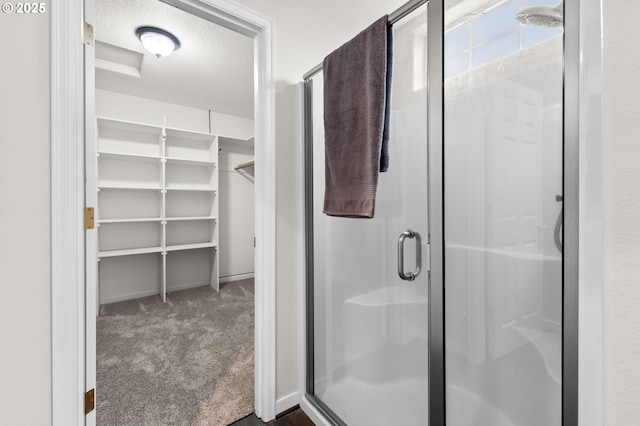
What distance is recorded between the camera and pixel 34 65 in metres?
0.98

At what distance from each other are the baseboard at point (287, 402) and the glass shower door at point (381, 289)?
12cm

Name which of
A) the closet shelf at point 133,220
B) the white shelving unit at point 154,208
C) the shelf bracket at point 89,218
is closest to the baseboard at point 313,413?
the shelf bracket at point 89,218

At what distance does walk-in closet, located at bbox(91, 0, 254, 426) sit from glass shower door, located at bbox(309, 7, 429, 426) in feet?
1.99

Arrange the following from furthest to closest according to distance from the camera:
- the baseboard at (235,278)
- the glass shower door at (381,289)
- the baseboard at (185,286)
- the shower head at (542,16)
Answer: the baseboard at (235,278) → the baseboard at (185,286) → the glass shower door at (381,289) → the shower head at (542,16)

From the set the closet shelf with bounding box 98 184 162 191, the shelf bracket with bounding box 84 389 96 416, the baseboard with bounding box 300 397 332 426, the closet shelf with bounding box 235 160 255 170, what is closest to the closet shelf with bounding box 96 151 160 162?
the closet shelf with bounding box 98 184 162 191

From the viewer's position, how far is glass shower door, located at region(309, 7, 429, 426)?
1.38 m

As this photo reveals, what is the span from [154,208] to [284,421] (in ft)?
9.65

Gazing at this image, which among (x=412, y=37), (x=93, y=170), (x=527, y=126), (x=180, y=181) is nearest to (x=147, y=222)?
(x=180, y=181)

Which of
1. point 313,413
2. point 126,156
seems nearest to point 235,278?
point 126,156

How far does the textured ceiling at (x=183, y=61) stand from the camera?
1987 millimetres

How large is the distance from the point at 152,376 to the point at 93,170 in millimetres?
1493

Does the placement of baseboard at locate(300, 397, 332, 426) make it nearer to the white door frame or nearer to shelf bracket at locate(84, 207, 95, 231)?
the white door frame

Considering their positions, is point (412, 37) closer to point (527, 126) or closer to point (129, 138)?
point (527, 126)
